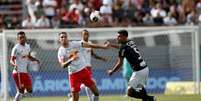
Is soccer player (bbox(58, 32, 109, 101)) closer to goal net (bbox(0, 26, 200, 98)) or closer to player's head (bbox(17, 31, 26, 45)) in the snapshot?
player's head (bbox(17, 31, 26, 45))

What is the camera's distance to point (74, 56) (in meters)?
20.8

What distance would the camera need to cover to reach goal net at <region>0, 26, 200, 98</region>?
92.5 ft

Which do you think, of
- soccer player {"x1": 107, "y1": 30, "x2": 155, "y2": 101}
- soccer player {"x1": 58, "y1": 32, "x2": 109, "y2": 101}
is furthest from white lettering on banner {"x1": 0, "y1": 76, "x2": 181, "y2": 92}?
soccer player {"x1": 107, "y1": 30, "x2": 155, "y2": 101}

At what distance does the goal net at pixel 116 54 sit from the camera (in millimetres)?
28188

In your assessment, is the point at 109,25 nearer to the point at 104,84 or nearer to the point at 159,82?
the point at 104,84

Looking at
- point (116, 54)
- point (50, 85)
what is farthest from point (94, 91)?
point (116, 54)

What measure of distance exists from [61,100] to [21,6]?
11.2 m

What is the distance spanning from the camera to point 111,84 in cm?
2905

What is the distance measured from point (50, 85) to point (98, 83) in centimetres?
174

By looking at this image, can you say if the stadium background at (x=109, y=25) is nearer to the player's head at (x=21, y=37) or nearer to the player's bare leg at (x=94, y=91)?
the player's head at (x=21, y=37)

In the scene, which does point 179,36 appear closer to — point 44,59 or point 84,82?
point 44,59

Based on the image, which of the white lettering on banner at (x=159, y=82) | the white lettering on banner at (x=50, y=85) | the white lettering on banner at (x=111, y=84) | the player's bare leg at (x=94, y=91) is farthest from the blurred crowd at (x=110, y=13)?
the player's bare leg at (x=94, y=91)

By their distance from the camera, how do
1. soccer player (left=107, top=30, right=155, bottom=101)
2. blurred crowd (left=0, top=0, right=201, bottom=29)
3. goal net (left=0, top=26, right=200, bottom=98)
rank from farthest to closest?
blurred crowd (left=0, top=0, right=201, bottom=29), goal net (left=0, top=26, right=200, bottom=98), soccer player (left=107, top=30, right=155, bottom=101)

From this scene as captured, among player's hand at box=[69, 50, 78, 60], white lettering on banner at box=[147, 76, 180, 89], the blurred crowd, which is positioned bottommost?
white lettering on banner at box=[147, 76, 180, 89]
